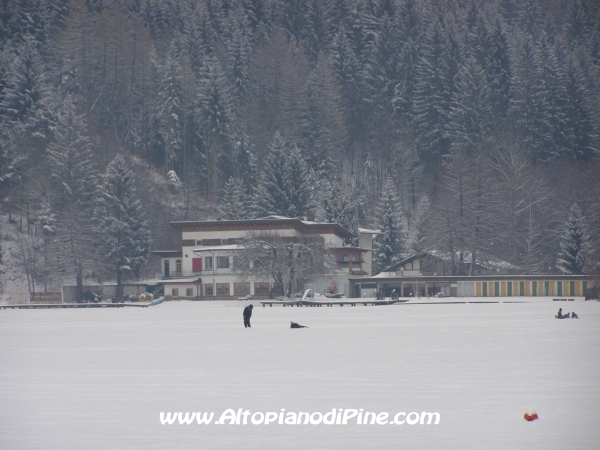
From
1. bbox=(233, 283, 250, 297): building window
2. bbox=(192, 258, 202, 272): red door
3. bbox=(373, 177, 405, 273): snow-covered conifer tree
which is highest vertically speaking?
bbox=(373, 177, 405, 273): snow-covered conifer tree

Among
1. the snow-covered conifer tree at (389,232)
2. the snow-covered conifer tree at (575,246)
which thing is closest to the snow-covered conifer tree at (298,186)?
the snow-covered conifer tree at (389,232)

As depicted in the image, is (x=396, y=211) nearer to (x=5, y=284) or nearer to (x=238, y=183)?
(x=238, y=183)

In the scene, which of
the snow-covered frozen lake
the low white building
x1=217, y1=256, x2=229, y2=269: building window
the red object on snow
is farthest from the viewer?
x1=217, y1=256, x2=229, y2=269: building window

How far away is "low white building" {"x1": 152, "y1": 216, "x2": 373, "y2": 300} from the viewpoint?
302 feet

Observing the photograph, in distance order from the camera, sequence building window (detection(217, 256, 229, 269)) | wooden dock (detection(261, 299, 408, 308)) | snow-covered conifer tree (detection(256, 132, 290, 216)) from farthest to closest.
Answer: snow-covered conifer tree (detection(256, 132, 290, 216)), building window (detection(217, 256, 229, 269)), wooden dock (detection(261, 299, 408, 308))

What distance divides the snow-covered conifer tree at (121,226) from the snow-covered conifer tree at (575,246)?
44952 millimetres

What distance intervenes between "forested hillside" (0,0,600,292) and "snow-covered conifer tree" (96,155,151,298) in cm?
39

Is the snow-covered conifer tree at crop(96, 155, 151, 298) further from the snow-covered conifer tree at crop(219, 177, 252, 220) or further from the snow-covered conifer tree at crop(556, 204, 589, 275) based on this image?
the snow-covered conifer tree at crop(556, 204, 589, 275)

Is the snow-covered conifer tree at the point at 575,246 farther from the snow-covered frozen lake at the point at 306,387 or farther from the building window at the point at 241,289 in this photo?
the snow-covered frozen lake at the point at 306,387

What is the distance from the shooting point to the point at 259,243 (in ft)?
290

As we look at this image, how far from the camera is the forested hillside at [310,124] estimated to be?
331ft

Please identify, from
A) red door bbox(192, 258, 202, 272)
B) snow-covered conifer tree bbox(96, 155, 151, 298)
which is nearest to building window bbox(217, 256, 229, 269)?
red door bbox(192, 258, 202, 272)

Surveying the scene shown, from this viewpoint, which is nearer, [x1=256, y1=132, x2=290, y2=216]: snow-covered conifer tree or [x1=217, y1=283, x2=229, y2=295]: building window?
[x1=217, y1=283, x2=229, y2=295]: building window

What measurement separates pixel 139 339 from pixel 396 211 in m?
72.4
